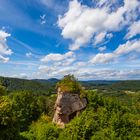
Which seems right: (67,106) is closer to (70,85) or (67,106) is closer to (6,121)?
(70,85)

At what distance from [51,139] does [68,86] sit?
12.6m

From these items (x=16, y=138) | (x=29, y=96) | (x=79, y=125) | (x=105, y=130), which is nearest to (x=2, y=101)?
(x=16, y=138)

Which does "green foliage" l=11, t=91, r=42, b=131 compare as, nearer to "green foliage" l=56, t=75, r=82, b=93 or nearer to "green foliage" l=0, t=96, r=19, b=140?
"green foliage" l=56, t=75, r=82, b=93

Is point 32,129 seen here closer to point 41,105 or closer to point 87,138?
point 87,138

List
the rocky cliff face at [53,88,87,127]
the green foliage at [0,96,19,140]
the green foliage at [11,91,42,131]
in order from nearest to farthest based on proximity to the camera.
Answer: the green foliage at [0,96,19,140], the rocky cliff face at [53,88,87,127], the green foliage at [11,91,42,131]

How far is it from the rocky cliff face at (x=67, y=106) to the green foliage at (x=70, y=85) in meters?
0.88

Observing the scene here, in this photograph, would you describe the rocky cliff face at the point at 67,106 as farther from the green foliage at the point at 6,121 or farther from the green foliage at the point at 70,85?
the green foliage at the point at 6,121

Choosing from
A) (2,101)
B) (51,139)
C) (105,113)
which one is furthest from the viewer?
(105,113)

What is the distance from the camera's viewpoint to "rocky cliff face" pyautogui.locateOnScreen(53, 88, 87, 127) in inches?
2611

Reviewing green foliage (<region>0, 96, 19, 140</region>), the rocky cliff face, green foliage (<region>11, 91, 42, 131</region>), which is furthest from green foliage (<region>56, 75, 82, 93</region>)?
green foliage (<region>11, 91, 42, 131</region>)

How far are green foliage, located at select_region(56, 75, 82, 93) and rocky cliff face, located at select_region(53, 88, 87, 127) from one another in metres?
0.88

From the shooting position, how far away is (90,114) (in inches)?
2448

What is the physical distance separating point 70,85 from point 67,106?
456cm

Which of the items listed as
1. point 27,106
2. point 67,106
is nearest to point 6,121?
point 67,106
